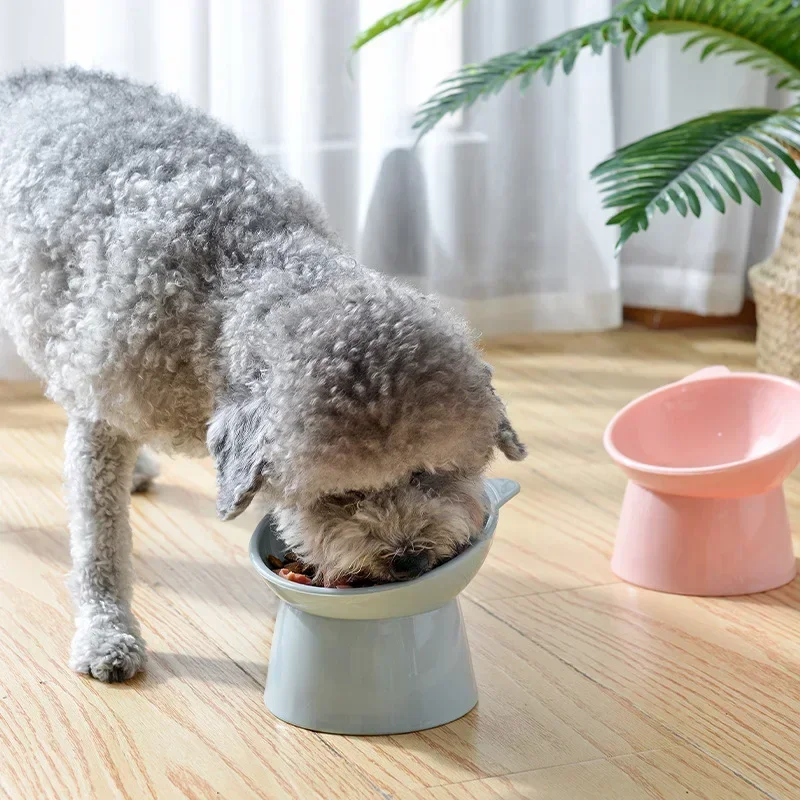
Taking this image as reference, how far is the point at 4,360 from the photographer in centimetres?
276

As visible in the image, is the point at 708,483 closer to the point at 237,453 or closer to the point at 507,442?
the point at 507,442

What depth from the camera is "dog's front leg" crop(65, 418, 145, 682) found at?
158 cm

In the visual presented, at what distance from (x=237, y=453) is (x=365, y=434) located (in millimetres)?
175

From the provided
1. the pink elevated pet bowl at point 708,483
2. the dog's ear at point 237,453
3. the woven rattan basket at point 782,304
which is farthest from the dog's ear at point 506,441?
the woven rattan basket at point 782,304

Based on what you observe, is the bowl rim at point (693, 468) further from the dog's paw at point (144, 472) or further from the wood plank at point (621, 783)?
the dog's paw at point (144, 472)

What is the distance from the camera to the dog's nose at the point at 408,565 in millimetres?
1265

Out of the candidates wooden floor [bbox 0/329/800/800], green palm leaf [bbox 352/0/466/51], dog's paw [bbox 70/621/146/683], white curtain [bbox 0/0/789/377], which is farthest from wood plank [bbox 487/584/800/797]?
white curtain [bbox 0/0/789/377]

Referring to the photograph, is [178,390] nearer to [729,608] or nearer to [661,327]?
[729,608]

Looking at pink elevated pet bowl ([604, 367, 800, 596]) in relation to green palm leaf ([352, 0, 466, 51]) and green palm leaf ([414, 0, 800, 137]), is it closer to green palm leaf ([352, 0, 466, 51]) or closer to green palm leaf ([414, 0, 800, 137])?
green palm leaf ([414, 0, 800, 137])

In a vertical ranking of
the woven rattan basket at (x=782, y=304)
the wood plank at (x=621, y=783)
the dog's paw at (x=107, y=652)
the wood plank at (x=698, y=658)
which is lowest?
the wood plank at (x=621, y=783)

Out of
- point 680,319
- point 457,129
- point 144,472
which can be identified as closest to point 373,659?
point 144,472

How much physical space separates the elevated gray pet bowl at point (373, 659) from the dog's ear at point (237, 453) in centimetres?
12

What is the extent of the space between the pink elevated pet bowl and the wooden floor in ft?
0.16

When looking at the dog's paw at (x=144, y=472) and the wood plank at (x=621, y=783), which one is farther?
the dog's paw at (x=144, y=472)
